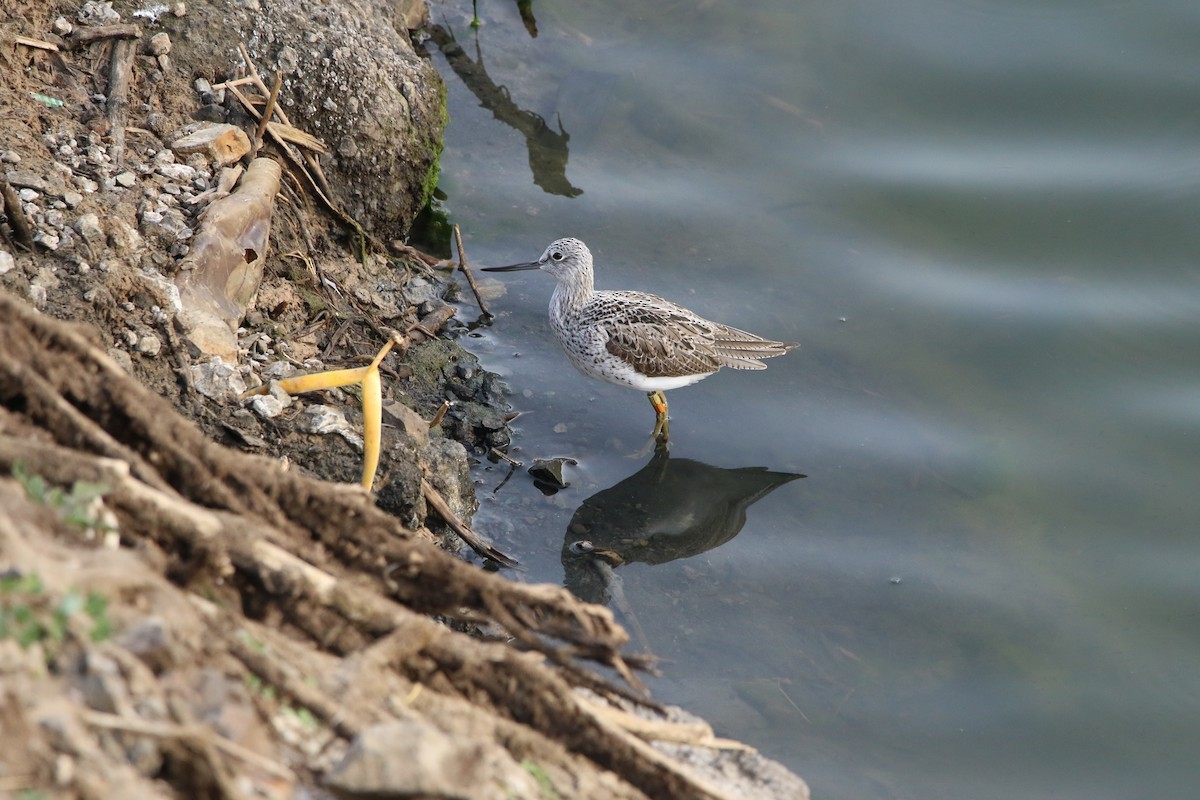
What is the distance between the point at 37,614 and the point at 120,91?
13.0 feet

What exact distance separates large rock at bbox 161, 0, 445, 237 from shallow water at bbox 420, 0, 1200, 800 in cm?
96

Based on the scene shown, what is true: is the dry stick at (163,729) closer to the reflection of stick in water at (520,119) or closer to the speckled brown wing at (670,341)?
the speckled brown wing at (670,341)

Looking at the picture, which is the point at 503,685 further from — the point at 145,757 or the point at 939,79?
the point at 939,79

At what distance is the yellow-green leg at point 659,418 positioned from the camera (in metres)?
6.56

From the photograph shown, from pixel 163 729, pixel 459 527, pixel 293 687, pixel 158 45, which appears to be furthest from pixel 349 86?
pixel 163 729

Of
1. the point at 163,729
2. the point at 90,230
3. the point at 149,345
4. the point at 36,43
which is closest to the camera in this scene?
the point at 163,729

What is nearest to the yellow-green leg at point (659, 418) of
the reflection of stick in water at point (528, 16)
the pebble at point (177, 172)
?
the pebble at point (177, 172)

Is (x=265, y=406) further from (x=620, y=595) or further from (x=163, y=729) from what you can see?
(x=163, y=729)

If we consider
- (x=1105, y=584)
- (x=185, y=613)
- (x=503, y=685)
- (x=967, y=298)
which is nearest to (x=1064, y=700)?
(x=1105, y=584)

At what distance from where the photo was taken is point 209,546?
2.59 metres

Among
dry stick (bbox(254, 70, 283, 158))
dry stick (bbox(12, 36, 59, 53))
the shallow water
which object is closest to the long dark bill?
the shallow water

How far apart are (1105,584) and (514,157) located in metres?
4.91

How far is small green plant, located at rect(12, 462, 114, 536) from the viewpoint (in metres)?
2.43

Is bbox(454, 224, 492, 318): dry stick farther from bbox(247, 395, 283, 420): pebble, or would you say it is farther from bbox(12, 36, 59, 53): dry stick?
bbox(12, 36, 59, 53): dry stick
